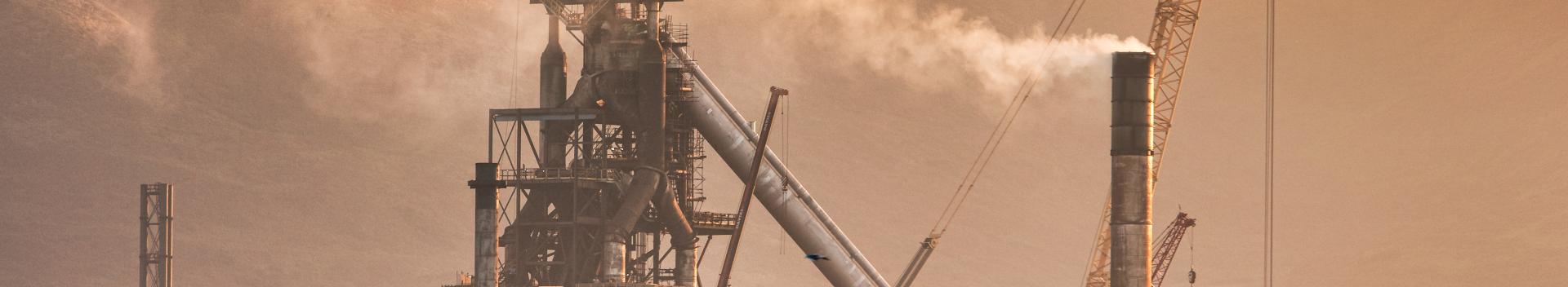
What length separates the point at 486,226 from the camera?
381 feet

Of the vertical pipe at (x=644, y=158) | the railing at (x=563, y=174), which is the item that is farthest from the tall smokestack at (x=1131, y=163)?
the railing at (x=563, y=174)

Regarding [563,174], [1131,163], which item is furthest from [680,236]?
[1131,163]

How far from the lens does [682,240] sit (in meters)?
128

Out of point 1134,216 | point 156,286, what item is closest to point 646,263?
point 1134,216

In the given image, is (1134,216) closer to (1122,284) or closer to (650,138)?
(1122,284)

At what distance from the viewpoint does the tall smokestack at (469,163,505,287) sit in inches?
4555

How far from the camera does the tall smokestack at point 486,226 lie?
11569 cm

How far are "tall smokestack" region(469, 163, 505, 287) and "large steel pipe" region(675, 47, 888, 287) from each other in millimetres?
17279

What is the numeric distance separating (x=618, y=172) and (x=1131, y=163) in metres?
24.7

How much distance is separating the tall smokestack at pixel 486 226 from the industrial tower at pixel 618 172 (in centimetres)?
7

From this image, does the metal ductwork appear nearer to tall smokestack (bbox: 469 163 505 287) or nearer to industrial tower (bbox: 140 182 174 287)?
tall smokestack (bbox: 469 163 505 287)

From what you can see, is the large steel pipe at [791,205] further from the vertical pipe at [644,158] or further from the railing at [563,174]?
the railing at [563,174]

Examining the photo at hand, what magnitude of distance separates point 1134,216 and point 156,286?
77.0m

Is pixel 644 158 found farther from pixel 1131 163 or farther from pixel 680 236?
pixel 1131 163
